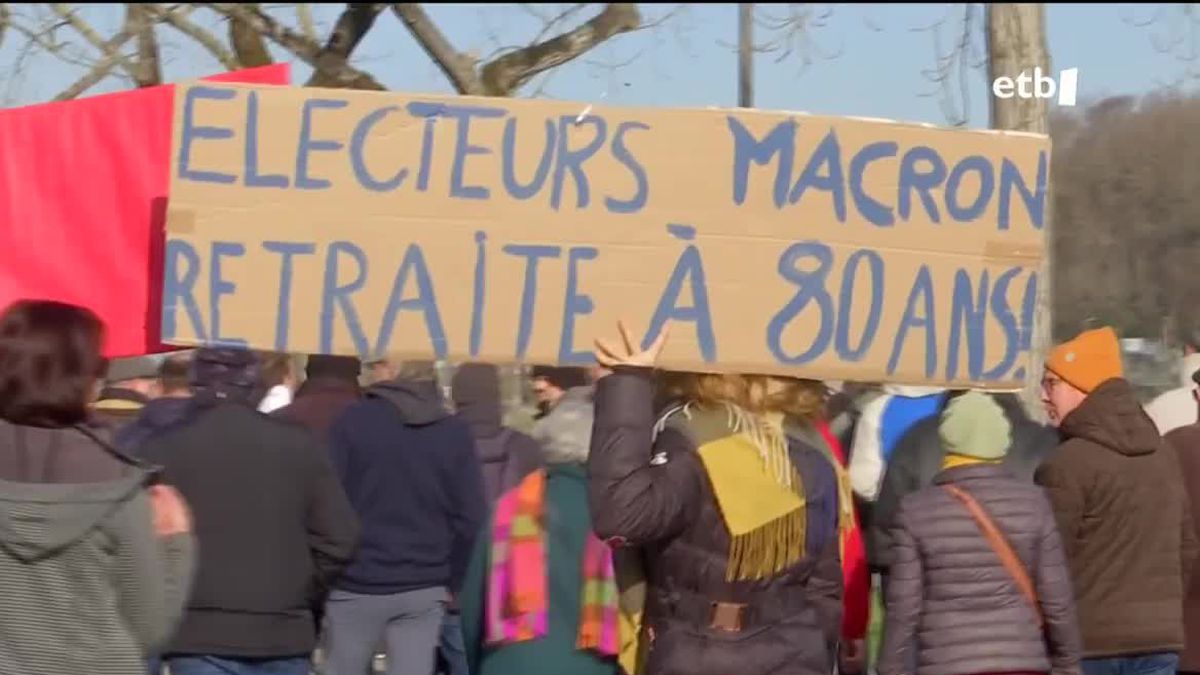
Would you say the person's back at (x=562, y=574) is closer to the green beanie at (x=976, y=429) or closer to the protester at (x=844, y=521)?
the protester at (x=844, y=521)

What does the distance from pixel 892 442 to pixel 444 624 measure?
1.70 m

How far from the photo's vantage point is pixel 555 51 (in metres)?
11.9

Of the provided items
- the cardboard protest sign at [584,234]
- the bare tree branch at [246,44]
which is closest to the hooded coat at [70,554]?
the cardboard protest sign at [584,234]

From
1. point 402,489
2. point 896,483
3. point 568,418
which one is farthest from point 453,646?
point 896,483

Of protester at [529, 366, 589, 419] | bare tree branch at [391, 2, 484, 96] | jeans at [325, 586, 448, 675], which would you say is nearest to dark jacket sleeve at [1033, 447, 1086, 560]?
protester at [529, 366, 589, 419]

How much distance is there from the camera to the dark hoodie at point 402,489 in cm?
627

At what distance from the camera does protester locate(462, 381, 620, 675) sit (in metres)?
6.08

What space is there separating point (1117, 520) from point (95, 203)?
3.04m

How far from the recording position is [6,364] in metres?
3.66

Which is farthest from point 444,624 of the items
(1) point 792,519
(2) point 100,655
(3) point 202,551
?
(2) point 100,655

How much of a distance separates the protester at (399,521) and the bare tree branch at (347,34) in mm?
5991

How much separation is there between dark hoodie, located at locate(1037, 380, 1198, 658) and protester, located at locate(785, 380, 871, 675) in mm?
710

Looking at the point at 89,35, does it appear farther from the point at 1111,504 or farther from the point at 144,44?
the point at 1111,504

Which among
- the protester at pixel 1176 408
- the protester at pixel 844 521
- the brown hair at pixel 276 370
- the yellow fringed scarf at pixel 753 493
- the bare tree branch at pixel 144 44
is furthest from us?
the bare tree branch at pixel 144 44
